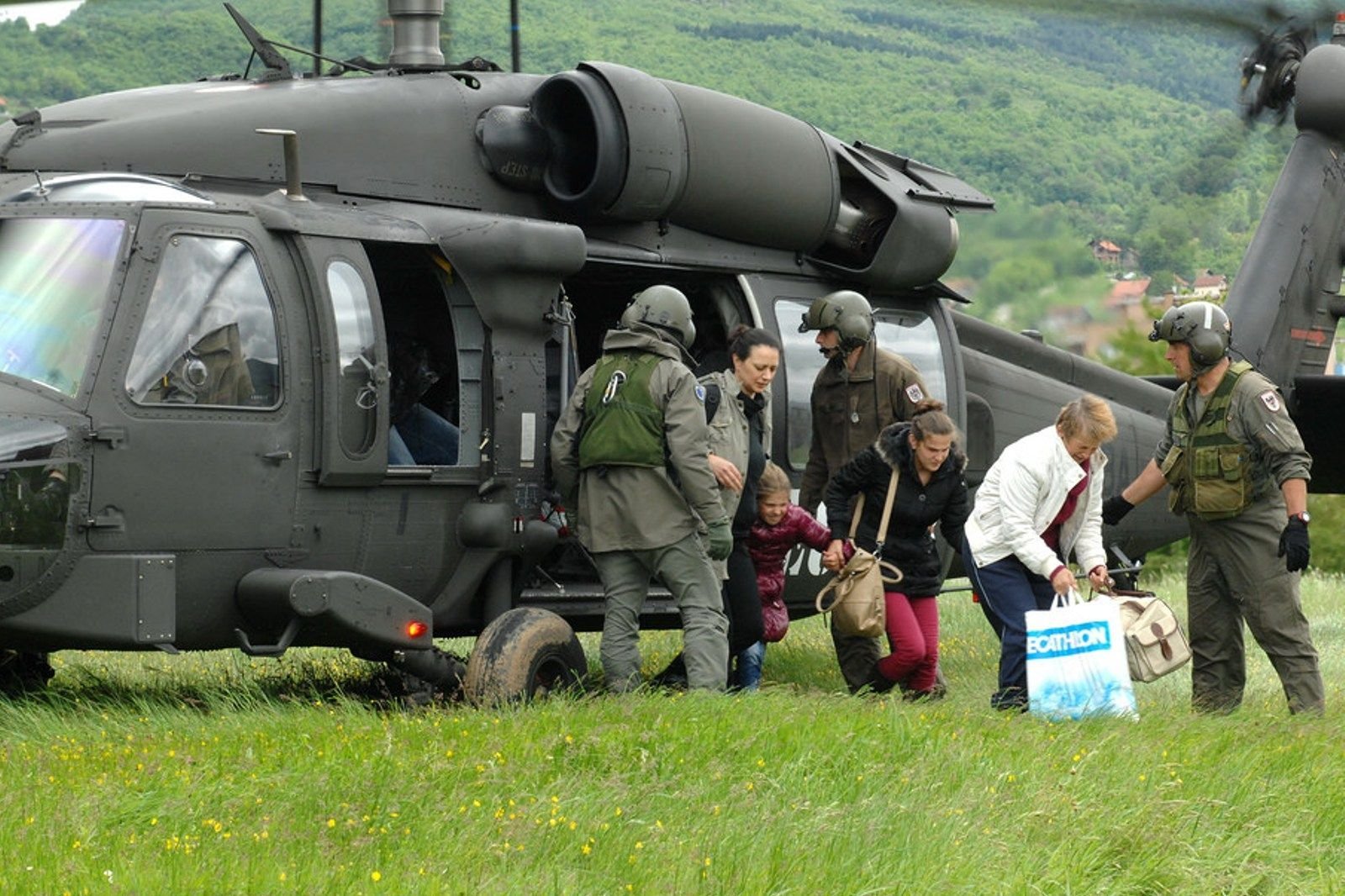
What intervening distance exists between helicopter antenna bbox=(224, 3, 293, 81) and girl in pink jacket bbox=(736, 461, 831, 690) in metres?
2.74

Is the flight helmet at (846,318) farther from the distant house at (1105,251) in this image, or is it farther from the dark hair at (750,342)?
the distant house at (1105,251)

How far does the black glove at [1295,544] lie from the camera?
25.1ft

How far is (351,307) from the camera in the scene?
24.8 feet

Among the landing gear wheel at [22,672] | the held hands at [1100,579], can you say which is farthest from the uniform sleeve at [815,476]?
the landing gear wheel at [22,672]

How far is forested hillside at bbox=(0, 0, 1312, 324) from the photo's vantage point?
42.1 feet

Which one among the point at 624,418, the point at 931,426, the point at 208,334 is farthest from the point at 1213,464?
the point at 208,334

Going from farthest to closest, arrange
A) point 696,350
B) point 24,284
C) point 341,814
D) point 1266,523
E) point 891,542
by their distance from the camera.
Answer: point 696,350 → point 891,542 → point 1266,523 → point 24,284 → point 341,814

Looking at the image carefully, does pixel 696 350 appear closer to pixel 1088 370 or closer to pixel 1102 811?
pixel 1088 370

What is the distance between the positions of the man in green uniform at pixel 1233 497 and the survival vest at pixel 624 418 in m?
2.18

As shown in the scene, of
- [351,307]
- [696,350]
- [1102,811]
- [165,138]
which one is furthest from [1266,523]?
[165,138]

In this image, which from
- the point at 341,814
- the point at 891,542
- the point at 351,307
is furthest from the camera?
the point at 891,542

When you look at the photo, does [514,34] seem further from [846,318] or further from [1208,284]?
[1208,284]

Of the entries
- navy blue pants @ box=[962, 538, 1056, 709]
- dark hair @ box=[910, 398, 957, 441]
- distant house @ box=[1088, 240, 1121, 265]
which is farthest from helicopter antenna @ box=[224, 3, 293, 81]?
distant house @ box=[1088, 240, 1121, 265]

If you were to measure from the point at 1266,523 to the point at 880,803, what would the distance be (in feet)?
9.42
